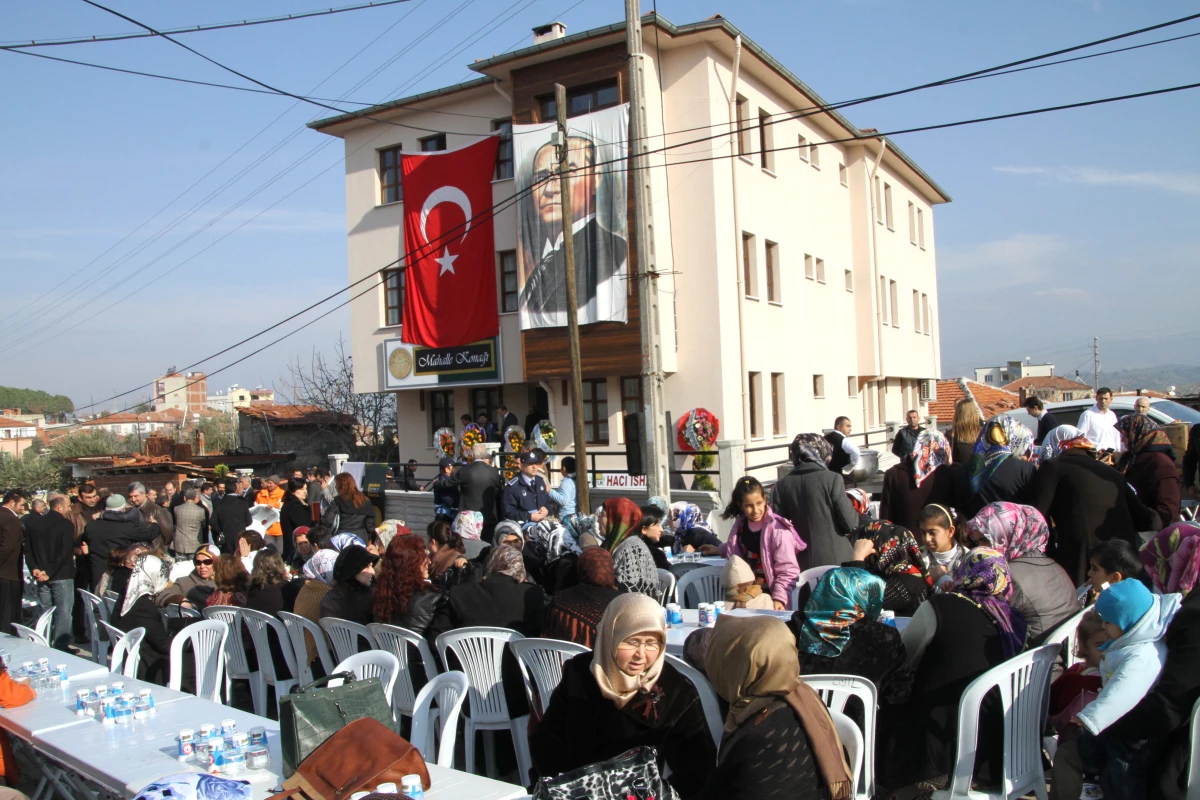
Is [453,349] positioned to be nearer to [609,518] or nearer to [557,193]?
[557,193]

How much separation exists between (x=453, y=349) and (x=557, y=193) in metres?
4.90

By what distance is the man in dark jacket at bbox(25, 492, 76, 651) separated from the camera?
10695 millimetres

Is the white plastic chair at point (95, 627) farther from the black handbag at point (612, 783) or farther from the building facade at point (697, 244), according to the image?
the building facade at point (697, 244)

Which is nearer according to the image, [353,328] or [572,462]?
[572,462]

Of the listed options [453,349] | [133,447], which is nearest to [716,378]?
[453,349]

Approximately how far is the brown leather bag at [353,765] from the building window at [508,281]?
17930 millimetres

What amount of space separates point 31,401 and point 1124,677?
13820 cm

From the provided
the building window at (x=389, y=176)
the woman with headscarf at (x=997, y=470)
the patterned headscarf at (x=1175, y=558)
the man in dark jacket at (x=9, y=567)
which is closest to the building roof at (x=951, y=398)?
the building window at (x=389, y=176)

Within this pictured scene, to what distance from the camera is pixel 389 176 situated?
77.5ft

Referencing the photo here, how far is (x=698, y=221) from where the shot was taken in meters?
18.8

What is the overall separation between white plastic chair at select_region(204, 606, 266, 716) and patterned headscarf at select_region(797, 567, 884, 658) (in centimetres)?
492

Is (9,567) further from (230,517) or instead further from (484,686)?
(484,686)

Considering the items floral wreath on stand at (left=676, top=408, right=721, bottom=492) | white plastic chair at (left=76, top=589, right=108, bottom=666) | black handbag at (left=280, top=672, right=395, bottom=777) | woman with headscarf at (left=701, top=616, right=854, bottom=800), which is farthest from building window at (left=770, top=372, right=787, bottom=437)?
woman with headscarf at (left=701, top=616, right=854, bottom=800)

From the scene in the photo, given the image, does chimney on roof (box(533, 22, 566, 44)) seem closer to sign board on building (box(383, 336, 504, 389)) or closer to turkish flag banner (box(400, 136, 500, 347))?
turkish flag banner (box(400, 136, 500, 347))
